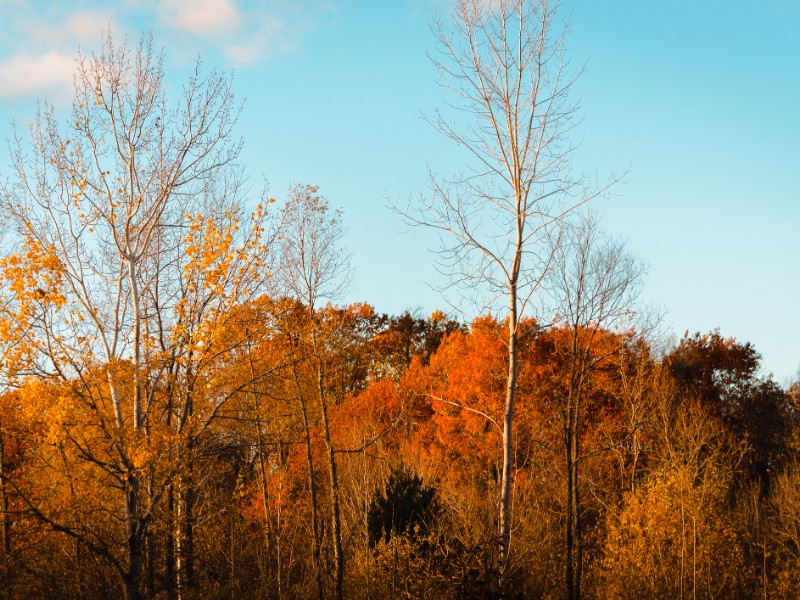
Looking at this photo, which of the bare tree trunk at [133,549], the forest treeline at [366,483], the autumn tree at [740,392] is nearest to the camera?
the bare tree trunk at [133,549]

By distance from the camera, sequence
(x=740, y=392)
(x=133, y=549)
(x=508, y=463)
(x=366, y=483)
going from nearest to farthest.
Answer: (x=508, y=463) < (x=133, y=549) < (x=366, y=483) < (x=740, y=392)

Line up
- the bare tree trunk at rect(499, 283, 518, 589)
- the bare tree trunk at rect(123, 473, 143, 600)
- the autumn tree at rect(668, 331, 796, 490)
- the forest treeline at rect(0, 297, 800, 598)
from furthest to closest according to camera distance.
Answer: the autumn tree at rect(668, 331, 796, 490) < the forest treeline at rect(0, 297, 800, 598) < the bare tree trunk at rect(123, 473, 143, 600) < the bare tree trunk at rect(499, 283, 518, 589)

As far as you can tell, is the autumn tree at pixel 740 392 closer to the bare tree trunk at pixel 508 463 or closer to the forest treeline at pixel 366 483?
the forest treeline at pixel 366 483

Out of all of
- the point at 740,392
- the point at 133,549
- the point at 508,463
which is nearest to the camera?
the point at 508,463

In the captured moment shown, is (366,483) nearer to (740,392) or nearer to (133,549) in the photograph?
(133,549)

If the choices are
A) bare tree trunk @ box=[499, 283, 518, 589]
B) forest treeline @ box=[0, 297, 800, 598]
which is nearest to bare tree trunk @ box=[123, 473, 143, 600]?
forest treeline @ box=[0, 297, 800, 598]

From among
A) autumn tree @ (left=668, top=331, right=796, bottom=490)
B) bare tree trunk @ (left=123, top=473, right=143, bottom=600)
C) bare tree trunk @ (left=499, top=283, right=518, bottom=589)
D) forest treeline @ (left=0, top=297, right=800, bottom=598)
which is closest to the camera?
bare tree trunk @ (left=499, top=283, right=518, bottom=589)

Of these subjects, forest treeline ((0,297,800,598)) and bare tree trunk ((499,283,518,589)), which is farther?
forest treeline ((0,297,800,598))

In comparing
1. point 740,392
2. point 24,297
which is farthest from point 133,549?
point 740,392

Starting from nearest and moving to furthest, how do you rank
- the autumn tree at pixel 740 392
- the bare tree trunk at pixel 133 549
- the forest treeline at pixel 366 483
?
1. the bare tree trunk at pixel 133 549
2. the forest treeline at pixel 366 483
3. the autumn tree at pixel 740 392

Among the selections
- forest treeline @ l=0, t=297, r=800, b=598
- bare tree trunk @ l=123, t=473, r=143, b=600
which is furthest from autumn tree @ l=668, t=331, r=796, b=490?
bare tree trunk @ l=123, t=473, r=143, b=600

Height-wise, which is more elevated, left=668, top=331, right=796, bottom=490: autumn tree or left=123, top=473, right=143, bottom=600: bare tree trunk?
left=668, top=331, right=796, bottom=490: autumn tree

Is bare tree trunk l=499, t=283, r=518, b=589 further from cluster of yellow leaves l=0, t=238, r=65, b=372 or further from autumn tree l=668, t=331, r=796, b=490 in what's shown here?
autumn tree l=668, t=331, r=796, b=490

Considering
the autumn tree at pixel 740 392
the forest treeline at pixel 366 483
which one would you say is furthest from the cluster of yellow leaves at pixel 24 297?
the autumn tree at pixel 740 392
